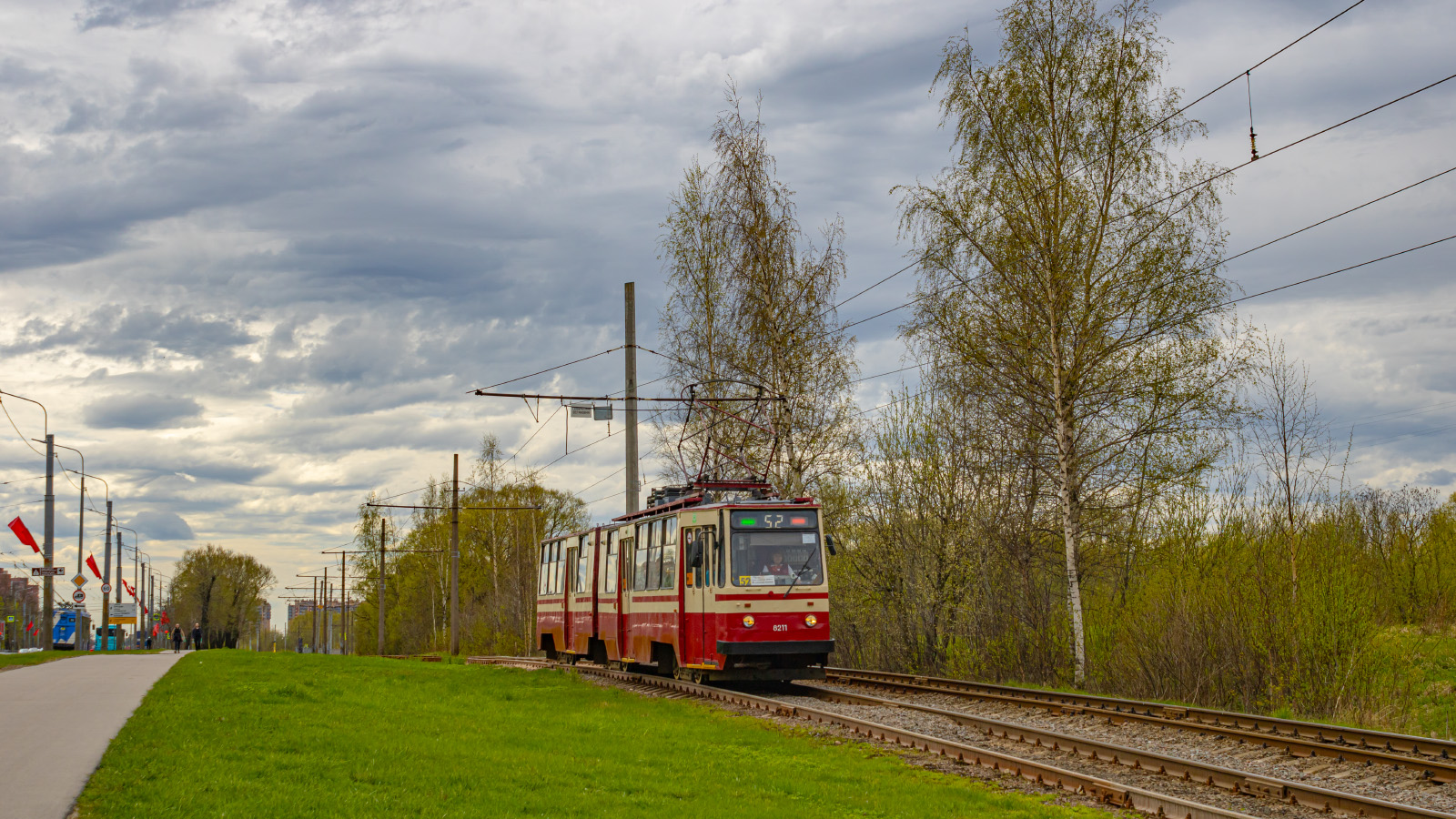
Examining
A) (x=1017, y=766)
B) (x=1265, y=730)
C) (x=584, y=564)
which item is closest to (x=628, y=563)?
(x=584, y=564)

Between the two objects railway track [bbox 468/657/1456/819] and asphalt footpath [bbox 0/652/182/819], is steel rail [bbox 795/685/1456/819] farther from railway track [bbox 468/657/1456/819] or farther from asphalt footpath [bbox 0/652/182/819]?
asphalt footpath [bbox 0/652/182/819]

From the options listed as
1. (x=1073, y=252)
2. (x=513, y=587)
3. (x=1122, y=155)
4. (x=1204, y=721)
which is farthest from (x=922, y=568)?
(x=513, y=587)

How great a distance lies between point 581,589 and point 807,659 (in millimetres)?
8930

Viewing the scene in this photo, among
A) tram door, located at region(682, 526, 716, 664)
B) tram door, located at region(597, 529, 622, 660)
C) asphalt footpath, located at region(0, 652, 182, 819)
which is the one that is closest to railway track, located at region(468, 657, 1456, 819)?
tram door, located at region(682, 526, 716, 664)

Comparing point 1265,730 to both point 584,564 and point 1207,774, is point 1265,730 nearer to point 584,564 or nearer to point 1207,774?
point 1207,774

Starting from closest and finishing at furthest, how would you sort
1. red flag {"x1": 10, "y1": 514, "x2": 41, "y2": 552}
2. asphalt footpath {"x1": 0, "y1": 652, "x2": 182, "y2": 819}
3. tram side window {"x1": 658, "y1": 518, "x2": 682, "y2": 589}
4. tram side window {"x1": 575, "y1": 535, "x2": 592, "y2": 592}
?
asphalt footpath {"x1": 0, "y1": 652, "x2": 182, "y2": 819} < tram side window {"x1": 658, "y1": 518, "x2": 682, "y2": 589} < tram side window {"x1": 575, "y1": 535, "x2": 592, "y2": 592} < red flag {"x1": 10, "y1": 514, "x2": 41, "y2": 552}

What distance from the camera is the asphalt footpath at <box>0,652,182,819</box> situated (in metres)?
9.18

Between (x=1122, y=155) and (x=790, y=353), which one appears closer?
(x=1122, y=155)

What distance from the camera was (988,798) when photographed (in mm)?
9867

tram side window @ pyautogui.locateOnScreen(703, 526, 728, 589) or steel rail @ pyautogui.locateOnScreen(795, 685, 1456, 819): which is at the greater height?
→ tram side window @ pyautogui.locateOnScreen(703, 526, 728, 589)

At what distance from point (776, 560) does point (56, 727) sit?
35.3 ft

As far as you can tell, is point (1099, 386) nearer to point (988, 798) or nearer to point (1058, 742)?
point (1058, 742)

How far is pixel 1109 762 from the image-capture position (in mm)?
11414

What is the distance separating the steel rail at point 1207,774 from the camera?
8664 mm
